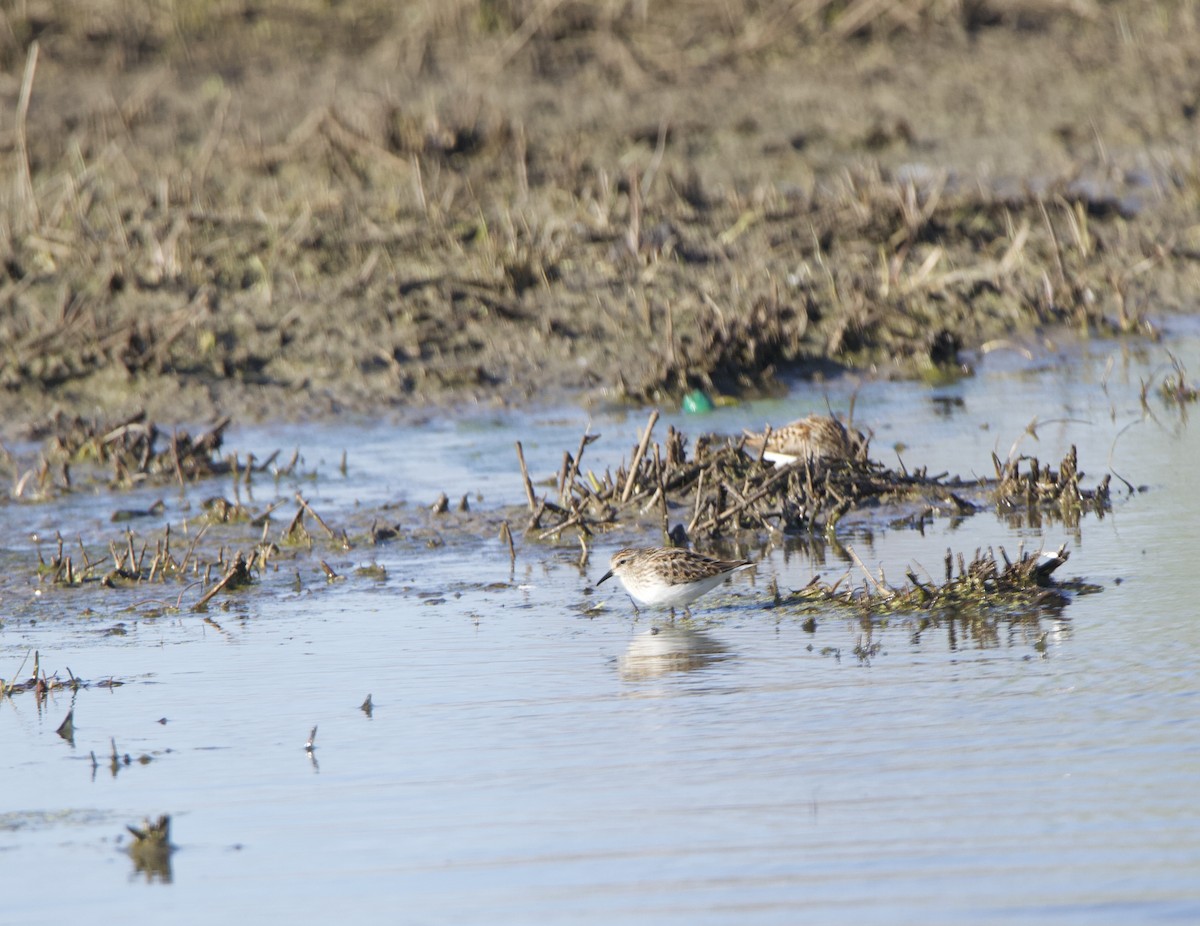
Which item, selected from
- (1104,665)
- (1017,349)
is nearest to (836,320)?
(1017,349)

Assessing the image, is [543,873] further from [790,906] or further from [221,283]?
[221,283]

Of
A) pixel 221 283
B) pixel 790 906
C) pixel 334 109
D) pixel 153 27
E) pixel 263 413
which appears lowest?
pixel 790 906

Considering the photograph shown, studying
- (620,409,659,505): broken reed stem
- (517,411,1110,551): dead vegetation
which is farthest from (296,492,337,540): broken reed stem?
(620,409,659,505): broken reed stem

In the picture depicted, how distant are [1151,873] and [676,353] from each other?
259 inches

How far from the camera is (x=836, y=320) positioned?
36.3 ft

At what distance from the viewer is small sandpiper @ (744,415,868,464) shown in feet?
26.9

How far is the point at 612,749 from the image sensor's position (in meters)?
4.97

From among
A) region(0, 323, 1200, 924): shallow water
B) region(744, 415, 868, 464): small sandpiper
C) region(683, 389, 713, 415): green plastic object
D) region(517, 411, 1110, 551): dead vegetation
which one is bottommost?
region(0, 323, 1200, 924): shallow water

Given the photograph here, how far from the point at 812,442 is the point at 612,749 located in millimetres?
3507

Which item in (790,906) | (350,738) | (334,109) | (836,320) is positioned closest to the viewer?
(790,906)

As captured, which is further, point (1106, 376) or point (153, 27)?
point (153, 27)

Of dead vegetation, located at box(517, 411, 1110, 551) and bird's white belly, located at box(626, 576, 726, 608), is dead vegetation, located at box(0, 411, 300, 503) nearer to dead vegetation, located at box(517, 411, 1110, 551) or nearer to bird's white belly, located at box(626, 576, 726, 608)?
dead vegetation, located at box(517, 411, 1110, 551)

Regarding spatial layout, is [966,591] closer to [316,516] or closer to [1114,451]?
[316,516]

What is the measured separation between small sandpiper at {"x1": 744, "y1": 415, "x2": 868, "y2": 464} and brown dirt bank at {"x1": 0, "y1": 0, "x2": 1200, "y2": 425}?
6.49 ft
